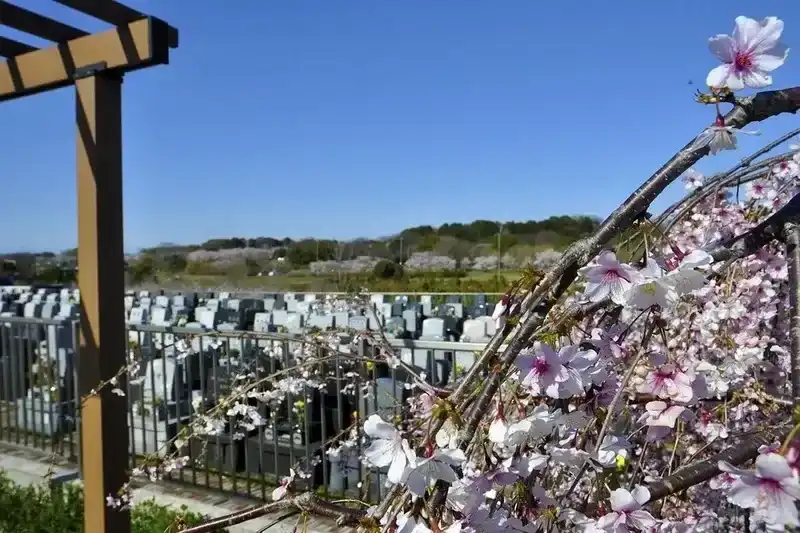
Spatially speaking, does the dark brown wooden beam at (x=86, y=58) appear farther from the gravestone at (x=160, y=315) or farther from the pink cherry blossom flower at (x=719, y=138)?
the gravestone at (x=160, y=315)

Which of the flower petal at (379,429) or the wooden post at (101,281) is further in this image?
the wooden post at (101,281)

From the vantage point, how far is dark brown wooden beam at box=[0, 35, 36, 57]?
332 cm

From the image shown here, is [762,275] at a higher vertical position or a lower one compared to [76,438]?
higher

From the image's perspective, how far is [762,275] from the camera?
220cm

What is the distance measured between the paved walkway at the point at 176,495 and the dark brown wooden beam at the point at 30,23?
2.24m

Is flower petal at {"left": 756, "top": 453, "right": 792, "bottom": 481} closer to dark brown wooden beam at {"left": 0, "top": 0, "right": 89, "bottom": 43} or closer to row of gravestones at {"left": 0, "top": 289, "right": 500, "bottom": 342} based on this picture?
dark brown wooden beam at {"left": 0, "top": 0, "right": 89, "bottom": 43}

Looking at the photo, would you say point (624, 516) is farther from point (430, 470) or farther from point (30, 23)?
point (30, 23)

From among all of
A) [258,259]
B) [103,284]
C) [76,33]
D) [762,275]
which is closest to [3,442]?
[103,284]

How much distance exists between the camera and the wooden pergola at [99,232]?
9.70ft

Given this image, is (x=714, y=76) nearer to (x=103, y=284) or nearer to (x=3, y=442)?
(x=103, y=284)

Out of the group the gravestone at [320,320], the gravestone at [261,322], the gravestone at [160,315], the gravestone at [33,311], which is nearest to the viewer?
the gravestone at [320,320]

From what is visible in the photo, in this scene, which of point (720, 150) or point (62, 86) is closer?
point (720, 150)

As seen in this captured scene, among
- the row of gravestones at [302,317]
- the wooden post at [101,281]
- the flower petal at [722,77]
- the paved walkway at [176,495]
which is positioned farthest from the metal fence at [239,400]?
the flower petal at [722,77]

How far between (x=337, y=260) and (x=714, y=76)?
28.6m
